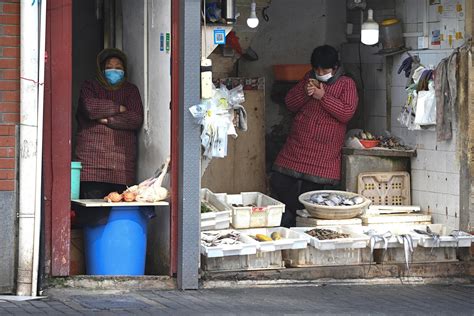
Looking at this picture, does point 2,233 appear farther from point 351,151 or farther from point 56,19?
point 351,151

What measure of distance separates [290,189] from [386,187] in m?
1.06

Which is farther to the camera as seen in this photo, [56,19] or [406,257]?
[406,257]

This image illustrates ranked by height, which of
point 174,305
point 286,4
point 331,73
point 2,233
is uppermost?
point 286,4

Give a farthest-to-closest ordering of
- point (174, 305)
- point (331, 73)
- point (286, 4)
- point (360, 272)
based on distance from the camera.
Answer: point (286, 4), point (331, 73), point (360, 272), point (174, 305)

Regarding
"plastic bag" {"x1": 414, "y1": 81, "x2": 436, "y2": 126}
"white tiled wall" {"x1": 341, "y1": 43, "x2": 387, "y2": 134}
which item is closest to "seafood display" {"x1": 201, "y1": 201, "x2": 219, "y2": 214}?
"plastic bag" {"x1": 414, "y1": 81, "x2": 436, "y2": 126}

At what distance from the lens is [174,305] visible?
10.3m

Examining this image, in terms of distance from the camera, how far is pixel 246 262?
11.4 m

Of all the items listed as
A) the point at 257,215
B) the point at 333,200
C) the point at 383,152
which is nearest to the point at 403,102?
the point at 383,152

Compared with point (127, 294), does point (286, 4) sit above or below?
above

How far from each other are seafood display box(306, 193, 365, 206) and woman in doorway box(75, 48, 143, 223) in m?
2.02

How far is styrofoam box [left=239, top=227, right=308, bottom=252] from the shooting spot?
37.1 feet

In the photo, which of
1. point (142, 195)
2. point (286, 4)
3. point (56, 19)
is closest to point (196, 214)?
point (142, 195)

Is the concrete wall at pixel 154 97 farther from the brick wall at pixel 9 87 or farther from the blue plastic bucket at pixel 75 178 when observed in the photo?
the brick wall at pixel 9 87

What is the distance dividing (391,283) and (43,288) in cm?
356
